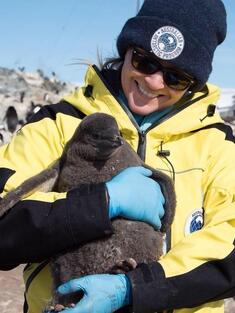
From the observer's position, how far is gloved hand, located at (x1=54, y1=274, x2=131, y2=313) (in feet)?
6.29

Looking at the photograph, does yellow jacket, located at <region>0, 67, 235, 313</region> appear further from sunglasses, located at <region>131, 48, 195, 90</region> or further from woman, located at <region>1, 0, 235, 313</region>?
sunglasses, located at <region>131, 48, 195, 90</region>

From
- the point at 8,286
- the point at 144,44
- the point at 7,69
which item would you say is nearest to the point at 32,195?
the point at 144,44

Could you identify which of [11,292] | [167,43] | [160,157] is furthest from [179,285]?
[11,292]

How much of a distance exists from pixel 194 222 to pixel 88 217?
0.47 m

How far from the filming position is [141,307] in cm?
195

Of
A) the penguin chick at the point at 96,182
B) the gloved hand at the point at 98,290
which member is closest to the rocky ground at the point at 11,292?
the penguin chick at the point at 96,182

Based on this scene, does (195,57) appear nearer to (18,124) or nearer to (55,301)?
(55,301)

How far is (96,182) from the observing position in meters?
2.17

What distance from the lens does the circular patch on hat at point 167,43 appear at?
225 centimetres

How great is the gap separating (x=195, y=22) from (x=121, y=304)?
3.93 feet

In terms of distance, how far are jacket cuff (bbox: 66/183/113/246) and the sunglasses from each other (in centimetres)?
60

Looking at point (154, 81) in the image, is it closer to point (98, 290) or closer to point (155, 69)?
point (155, 69)

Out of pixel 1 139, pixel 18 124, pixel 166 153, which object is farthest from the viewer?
pixel 18 124

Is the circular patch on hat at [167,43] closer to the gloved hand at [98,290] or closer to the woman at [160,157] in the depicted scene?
the woman at [160,157]
